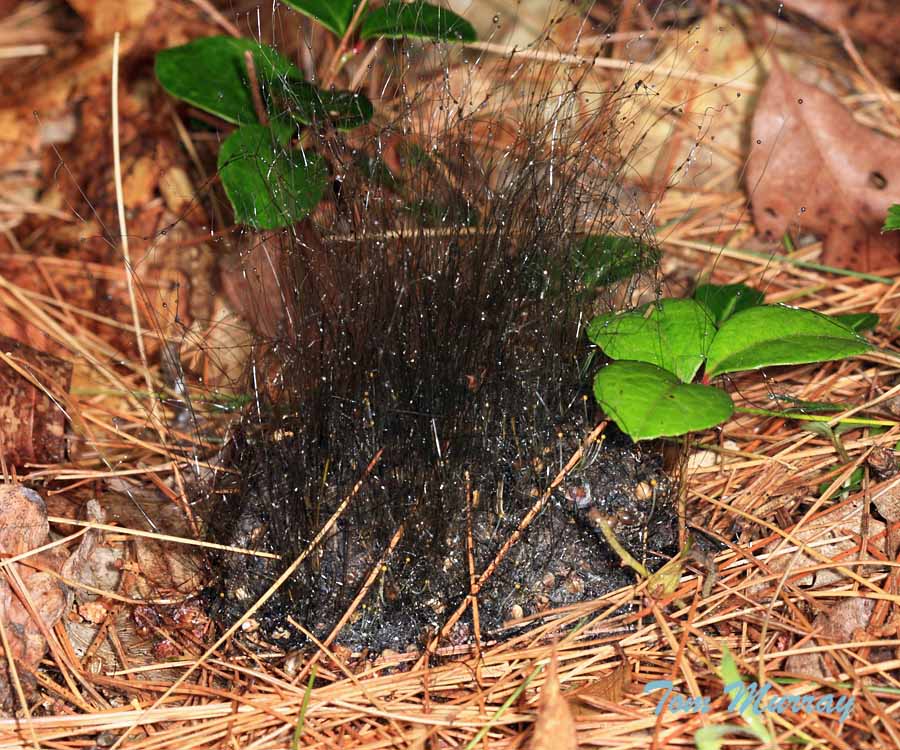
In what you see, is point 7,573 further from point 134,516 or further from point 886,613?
point 886,613

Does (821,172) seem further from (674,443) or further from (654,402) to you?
(654,402)

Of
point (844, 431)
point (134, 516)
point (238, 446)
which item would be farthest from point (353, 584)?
point (844, 431)

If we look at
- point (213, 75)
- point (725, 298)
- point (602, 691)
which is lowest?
point (602, 691)

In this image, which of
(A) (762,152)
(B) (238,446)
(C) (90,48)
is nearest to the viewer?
(B) (238,446)

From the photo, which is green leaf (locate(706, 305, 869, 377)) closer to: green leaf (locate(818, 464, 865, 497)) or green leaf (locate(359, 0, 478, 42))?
green leaf (locate(818, 464, 865, 497))

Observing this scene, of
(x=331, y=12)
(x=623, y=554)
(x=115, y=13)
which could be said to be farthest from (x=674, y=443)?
(x=115, y=13)

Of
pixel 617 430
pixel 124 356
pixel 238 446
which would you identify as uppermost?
pixel 617 430

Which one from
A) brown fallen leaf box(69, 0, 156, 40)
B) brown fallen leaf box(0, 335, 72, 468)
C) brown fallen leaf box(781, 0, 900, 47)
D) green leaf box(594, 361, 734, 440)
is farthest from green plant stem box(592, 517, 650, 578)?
brown fallen leaf box(69, 0, 156, 40)

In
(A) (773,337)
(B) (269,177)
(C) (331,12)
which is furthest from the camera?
(C) (331,12)
